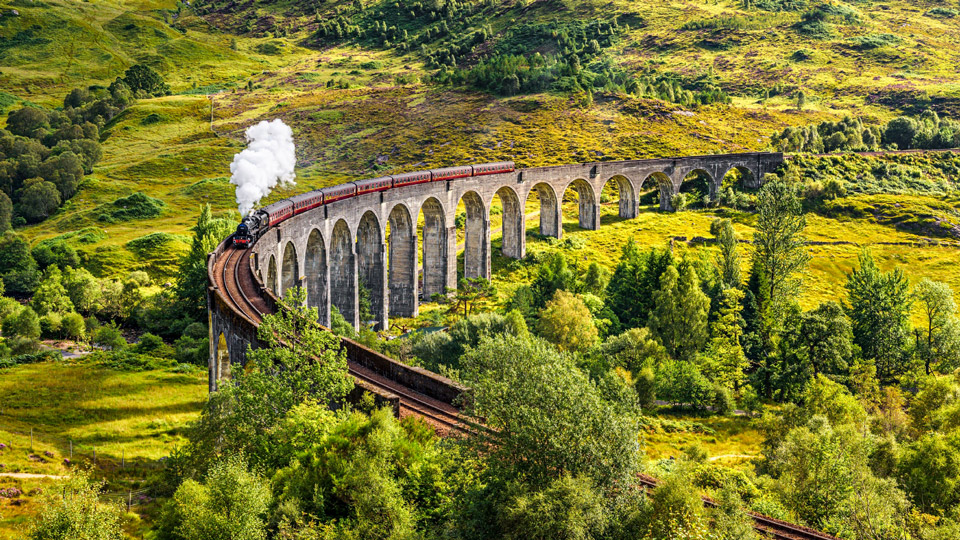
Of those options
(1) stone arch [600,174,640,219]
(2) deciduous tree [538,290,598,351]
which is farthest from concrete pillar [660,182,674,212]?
(2) deciduous tree [538,290,598,351]

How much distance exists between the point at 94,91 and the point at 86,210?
8409cm

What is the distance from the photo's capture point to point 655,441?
53719 mm

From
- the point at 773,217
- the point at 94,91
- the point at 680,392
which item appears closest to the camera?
Result: the point at 680,392

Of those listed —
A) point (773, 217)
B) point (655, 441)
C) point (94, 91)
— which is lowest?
point (655, 441)

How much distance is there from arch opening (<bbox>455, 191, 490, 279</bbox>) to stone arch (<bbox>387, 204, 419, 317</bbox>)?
11730 mm

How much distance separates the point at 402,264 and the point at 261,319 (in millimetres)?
36934

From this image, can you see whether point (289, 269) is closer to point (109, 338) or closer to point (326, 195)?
point (326, 195)

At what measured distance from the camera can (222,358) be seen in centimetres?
4719

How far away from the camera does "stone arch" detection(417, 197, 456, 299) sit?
81.8 m

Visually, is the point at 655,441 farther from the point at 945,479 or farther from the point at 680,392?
the point at 945,479

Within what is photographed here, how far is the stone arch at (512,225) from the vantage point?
3620 inches

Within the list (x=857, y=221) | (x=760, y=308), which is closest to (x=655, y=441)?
(x=760, y=308)

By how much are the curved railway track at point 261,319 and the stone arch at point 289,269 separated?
4.46m

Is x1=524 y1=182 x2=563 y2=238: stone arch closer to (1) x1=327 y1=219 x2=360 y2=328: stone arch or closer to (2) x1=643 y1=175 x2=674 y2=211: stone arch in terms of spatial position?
(2) x1=643 y1=175 x2=674 y2=211: stone arch
